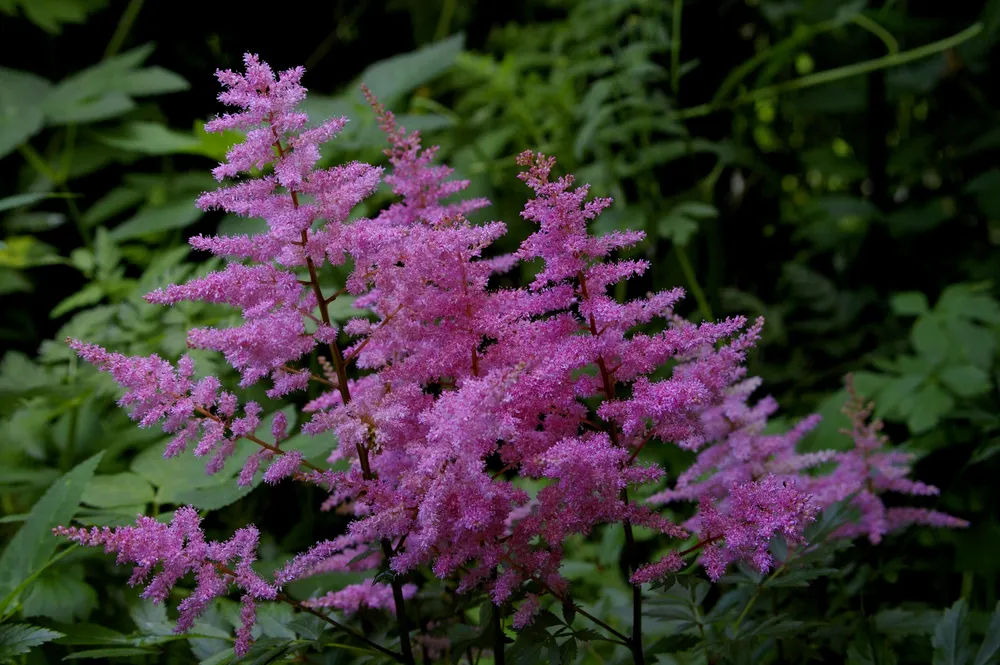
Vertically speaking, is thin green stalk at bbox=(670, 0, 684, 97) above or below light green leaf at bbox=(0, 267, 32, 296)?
above

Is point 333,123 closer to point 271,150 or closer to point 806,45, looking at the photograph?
point 271,150

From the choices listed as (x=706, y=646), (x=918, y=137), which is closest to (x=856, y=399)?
(x=706, y=646)

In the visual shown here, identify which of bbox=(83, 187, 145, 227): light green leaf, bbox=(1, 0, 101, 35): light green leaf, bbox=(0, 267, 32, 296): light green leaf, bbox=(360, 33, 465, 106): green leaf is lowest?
bbox=(0, 267, 32, 296): light green leaf

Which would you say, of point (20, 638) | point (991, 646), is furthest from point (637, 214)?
point (20, 638)

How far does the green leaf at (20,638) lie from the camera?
37.1 inches

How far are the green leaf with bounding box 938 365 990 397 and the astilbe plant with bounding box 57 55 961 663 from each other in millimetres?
960

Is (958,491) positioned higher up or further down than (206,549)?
further down

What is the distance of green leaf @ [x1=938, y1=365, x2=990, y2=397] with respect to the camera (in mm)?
1646

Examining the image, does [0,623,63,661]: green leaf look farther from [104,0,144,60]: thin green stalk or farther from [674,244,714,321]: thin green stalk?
[104,0,144,60]: thin green stalk

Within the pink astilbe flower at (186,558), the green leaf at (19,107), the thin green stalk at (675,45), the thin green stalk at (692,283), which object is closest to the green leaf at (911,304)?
the thin green stalk at (692,283)

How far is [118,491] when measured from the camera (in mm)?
1307

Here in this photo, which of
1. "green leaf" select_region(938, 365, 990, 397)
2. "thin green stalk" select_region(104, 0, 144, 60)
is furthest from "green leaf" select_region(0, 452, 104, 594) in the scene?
"thin green stalk" select_region(104, 0, 144, 60)

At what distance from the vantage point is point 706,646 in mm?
1049

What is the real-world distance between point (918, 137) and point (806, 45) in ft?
1.45
